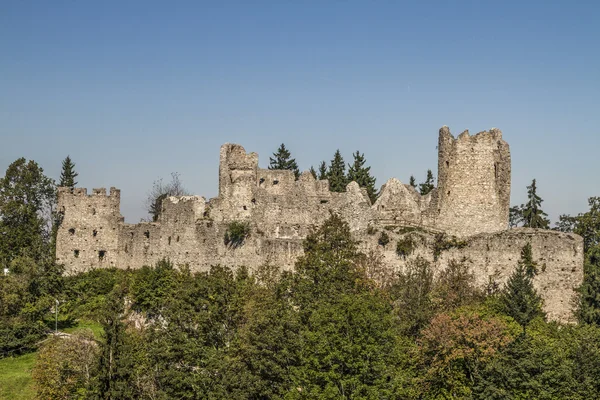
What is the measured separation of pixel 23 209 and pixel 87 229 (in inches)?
351

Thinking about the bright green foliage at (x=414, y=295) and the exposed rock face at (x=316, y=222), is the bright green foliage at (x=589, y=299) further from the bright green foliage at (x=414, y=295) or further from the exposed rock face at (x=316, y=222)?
the bright green foliage at (x=414, y=295)

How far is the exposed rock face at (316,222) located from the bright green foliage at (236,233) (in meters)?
0.34

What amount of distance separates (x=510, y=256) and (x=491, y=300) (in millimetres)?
2956

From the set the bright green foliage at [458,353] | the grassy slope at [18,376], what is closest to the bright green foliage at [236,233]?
the grassy slope at [18,376]

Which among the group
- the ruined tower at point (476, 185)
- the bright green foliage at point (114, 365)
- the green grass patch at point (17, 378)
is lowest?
the green grass patch at point (17, 378)

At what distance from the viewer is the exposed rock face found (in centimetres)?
5075

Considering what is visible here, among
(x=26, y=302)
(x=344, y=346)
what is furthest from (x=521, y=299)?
(x=26, y=302)

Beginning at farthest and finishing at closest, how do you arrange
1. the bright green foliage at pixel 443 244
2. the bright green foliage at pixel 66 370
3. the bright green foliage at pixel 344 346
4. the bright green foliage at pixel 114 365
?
1. the bright green foliage at pixel 443 244
2. the bright green foliage at pixel 66 370
3. the bright green foliage at pixel 114 365
4. the bright green foliage at pixel 344 346

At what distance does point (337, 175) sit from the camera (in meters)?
77.5

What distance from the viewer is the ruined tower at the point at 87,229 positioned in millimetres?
67375

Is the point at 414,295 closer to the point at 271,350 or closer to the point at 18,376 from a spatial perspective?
the point at 271,350

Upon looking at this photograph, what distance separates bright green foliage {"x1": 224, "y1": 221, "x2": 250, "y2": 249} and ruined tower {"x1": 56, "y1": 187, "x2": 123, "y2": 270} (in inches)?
446

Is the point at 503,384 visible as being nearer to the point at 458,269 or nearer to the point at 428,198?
the point at 458,269

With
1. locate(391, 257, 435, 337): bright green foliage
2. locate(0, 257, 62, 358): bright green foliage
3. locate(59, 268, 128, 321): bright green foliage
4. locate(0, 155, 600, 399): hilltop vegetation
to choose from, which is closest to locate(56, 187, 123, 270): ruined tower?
locate(59, 268, 128, 321): bright green foliage
